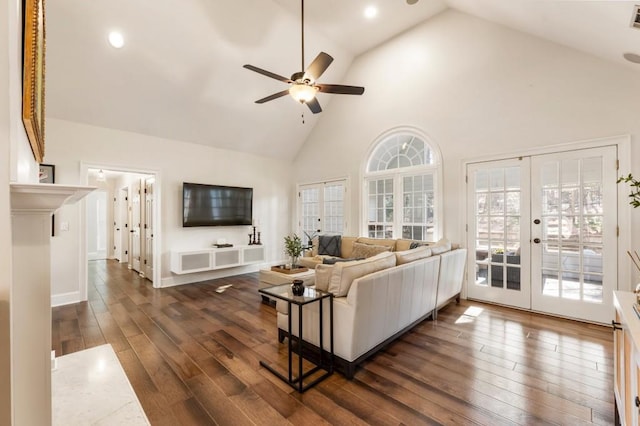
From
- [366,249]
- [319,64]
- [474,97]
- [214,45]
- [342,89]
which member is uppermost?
[214,45]

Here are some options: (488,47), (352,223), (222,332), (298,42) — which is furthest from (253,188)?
(488,47)

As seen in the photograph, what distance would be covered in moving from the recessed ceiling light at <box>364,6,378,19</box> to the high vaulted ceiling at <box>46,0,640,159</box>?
8 centimetres

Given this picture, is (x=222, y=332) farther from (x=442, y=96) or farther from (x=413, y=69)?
(x=413, y=69)

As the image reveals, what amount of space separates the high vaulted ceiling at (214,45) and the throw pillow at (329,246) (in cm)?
284

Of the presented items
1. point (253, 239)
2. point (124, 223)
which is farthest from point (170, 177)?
point (124, 223)

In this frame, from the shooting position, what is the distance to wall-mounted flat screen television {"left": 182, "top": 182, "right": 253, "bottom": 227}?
541 centimetres

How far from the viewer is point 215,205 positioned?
5.80 metres

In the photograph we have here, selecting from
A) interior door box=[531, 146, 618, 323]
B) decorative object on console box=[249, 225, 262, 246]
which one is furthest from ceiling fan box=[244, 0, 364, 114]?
decorative object on console box=[249, 225, 262, 246]

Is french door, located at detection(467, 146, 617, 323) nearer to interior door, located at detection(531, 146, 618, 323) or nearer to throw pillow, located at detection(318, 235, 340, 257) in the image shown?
interior door, located at detection(531, 146, 618, 323)


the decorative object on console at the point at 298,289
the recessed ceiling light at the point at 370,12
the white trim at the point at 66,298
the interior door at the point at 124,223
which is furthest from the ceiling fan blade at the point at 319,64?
the interior door at the point at 124,223

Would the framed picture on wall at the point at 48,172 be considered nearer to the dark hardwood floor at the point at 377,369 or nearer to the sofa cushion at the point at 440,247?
the dark hardwood floor at the point at 377,369

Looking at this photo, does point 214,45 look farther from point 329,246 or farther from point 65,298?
Result: point 65,298

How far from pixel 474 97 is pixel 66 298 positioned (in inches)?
268

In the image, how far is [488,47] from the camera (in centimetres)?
418
